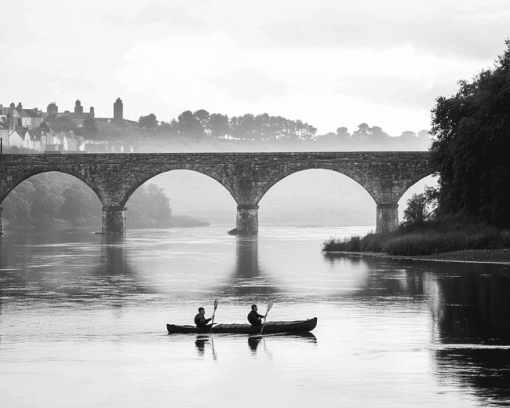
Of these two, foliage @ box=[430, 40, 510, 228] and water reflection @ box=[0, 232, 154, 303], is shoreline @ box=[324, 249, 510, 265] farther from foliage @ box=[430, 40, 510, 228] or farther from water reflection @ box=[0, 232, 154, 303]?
water reflection @ box=[0, 232, 154, 303]

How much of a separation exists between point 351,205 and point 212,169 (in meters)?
81.7

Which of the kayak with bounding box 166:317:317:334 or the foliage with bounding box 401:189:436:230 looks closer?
the kayak with bounding box 166:317:317:334

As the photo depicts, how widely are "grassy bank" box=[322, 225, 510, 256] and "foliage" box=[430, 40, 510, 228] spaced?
59.9 inches

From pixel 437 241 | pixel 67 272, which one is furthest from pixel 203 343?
pixel 437 241

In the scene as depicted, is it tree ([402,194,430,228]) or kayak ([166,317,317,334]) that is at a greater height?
tree ([402,194,430,228])

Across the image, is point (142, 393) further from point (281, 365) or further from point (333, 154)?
point (333, 154)

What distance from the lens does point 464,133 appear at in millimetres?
55750

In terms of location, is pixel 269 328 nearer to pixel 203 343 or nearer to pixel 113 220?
pixel 203 343

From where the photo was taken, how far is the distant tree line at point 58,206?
376 feet

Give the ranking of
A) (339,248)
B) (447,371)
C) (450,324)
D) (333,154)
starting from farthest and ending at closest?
1. (333,154)
2. (339,248)
3. (450,324)
4. (447,371)

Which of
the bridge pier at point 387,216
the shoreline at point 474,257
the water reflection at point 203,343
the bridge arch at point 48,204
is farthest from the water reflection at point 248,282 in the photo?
the bridge arch at point 48,204

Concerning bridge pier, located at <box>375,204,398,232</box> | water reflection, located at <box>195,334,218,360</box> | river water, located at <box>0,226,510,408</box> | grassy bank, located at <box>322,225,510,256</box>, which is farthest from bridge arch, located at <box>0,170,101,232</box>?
water reflection, located at <box>195,334,218,360</box>

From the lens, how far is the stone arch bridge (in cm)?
8700

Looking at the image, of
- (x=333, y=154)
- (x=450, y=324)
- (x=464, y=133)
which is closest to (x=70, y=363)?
(x=450, y=324)
